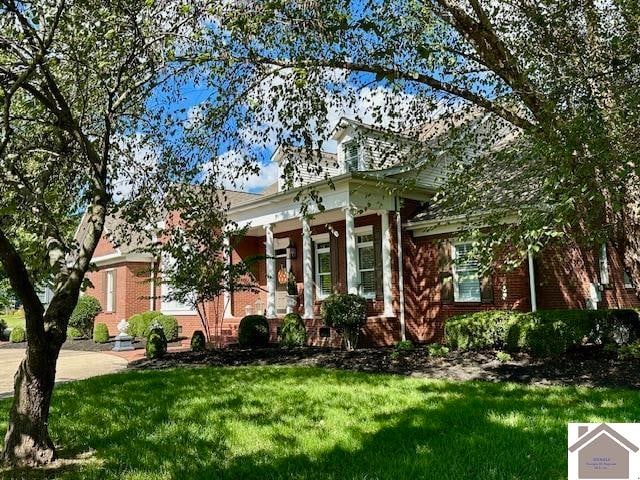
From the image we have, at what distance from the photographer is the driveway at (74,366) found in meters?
10.7

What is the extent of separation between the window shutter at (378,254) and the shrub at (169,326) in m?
7.60

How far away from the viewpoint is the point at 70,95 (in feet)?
19.7

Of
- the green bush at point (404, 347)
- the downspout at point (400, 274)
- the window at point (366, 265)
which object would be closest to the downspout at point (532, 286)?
the green bush at point (404, 347)

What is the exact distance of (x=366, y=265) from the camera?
1594 centimetres

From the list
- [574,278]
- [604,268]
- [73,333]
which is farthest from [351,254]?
[73,333]

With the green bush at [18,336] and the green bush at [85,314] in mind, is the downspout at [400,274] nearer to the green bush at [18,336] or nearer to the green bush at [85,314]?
the green bush at [85,314]

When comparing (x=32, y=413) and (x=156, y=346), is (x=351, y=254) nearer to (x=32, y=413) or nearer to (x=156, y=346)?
(x=156, y=346)

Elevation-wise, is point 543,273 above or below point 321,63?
below

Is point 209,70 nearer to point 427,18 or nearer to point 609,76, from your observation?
point 427,18

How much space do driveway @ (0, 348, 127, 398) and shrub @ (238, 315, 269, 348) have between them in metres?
3.08

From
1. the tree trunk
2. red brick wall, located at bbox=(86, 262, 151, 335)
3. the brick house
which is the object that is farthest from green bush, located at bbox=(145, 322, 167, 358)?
red brick wall, located at bbox=(86, 262, 151, 335)

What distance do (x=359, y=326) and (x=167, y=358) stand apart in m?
4.54

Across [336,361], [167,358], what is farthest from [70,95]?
[167,358]

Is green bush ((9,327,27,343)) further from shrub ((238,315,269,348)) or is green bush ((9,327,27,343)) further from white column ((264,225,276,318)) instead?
shrub ((238,315,269,348))
